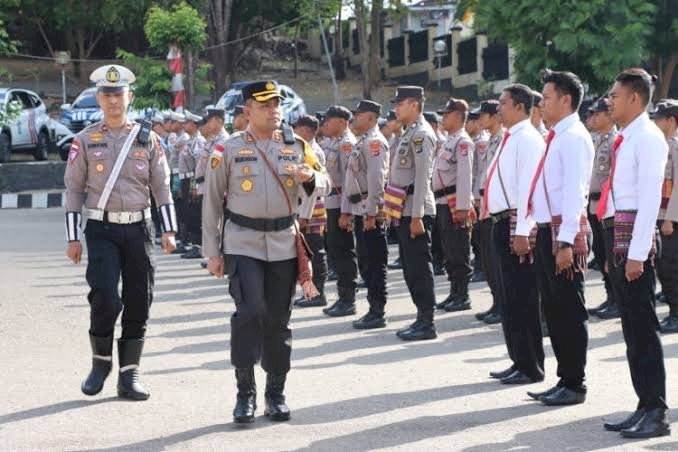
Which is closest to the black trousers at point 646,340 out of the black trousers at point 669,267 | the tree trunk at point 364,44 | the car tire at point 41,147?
the black trousers at point 669,267

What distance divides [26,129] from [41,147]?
0.98 m

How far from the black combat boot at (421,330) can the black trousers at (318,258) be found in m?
2.41

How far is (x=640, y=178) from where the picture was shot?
6.73m

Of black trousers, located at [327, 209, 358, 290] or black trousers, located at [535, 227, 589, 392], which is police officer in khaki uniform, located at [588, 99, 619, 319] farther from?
black trousers, located at [535, 227, 589, 392]

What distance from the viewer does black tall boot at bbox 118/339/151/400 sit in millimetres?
8000

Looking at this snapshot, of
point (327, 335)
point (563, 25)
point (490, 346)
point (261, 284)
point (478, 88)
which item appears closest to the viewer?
point (261, 284)

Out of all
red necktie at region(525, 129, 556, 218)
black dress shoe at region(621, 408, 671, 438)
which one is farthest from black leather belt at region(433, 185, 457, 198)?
black dress shoe at region(621, 408, 671, 438)

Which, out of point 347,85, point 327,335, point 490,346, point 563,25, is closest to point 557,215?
point 490,346

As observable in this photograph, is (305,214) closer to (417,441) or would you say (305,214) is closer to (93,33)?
(417,441)

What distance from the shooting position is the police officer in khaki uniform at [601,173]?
37.4 ft

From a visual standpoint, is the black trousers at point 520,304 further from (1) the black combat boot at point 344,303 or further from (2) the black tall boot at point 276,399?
(1) the black combat boot at point 344,303

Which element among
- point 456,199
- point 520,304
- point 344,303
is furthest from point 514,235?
point 344,303

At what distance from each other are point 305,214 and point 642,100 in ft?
6.61

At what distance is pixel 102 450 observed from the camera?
6.67m
